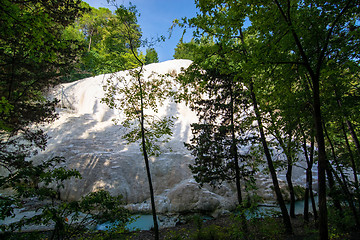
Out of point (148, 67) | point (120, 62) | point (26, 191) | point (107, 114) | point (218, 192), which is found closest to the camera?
point (26, 191)

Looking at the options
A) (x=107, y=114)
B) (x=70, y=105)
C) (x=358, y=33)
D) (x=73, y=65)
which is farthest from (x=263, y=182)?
(x=70, y=105)

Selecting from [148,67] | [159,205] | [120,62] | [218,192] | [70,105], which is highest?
[148,67]

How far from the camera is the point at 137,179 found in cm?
1631

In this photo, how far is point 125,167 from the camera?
1686 cm

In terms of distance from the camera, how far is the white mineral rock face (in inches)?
553

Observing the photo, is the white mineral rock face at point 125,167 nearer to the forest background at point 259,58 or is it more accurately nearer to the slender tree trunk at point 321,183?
the forest background at point 259,58

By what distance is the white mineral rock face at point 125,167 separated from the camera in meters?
14.1

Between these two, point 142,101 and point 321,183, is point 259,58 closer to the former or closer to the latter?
point 321,183

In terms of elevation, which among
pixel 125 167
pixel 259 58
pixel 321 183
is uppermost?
pixel 259 58

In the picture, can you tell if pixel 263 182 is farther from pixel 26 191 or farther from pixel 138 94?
pixel 26 191

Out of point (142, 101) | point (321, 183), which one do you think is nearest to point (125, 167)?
point (142, 101)

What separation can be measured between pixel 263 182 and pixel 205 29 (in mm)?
15333

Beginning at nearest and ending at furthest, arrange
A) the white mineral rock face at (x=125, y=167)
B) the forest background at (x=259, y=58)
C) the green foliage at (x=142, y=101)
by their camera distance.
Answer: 1. the forest background at (x=259, y=58)
2. the green foliage at (x=142, y=101)
3. the white mineral rock face at (x=125, y=167)

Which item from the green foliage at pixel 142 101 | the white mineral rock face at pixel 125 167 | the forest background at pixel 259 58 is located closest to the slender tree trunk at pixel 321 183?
the forest background at pixel 259 58
